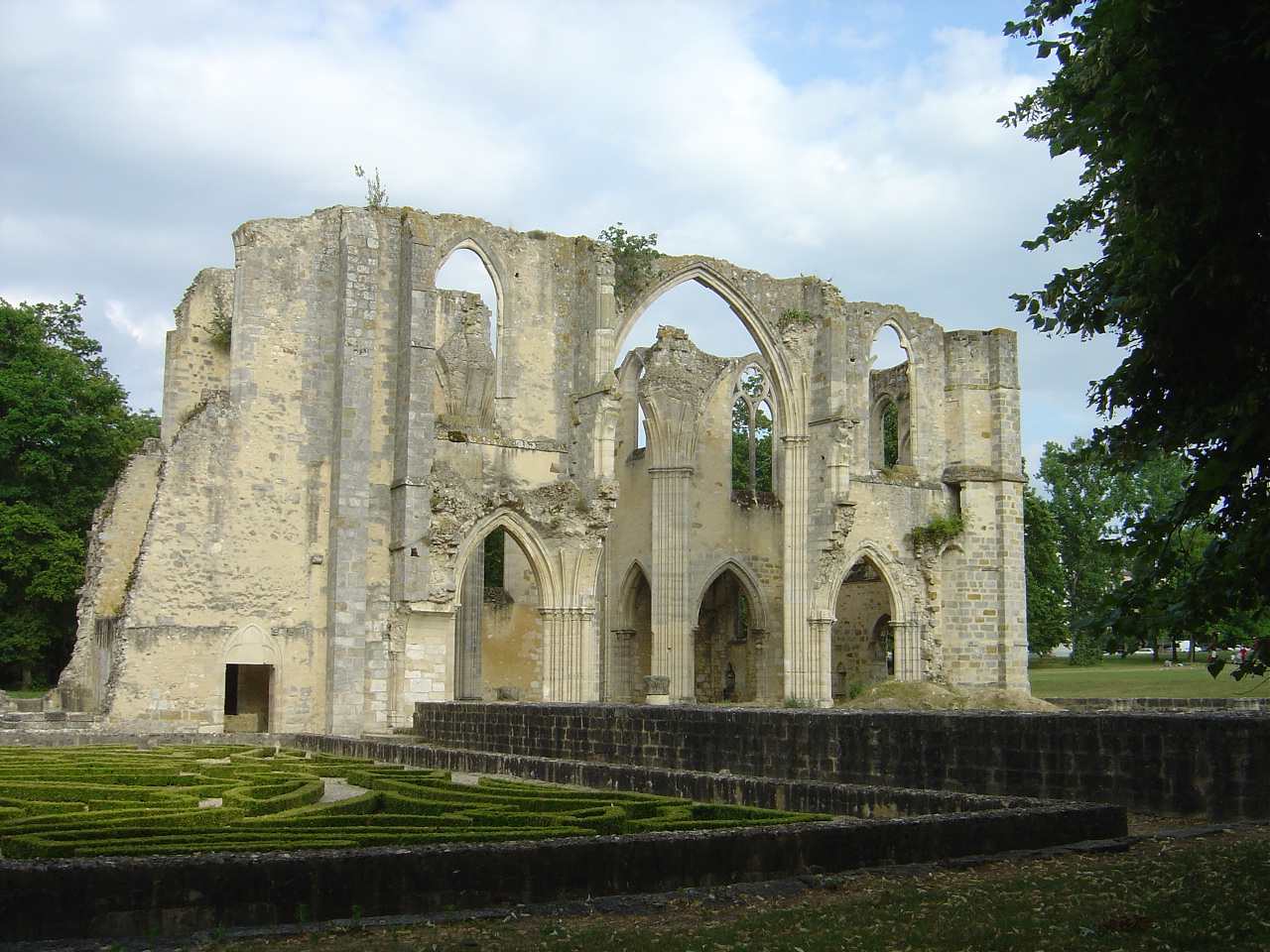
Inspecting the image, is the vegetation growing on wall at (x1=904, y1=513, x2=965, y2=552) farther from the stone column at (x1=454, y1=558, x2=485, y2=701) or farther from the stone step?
the stone step

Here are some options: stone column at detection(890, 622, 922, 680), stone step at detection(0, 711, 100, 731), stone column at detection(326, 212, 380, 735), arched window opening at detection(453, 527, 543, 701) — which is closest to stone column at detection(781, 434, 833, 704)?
stone column at detection(890, 622, 922, 680)

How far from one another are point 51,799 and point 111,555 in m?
12.5

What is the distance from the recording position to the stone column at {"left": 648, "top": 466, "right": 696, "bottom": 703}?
26234mm

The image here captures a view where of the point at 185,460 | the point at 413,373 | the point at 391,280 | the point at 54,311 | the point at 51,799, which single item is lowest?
the point at 51,799

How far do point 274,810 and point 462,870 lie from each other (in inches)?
158

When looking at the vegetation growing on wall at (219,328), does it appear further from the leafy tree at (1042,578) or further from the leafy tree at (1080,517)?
the leafy tree at (1080,517)

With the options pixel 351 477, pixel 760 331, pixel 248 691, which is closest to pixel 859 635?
pixel 760 331

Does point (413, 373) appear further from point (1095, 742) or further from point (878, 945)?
point (878, 945)

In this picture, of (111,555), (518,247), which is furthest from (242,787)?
(518,247)

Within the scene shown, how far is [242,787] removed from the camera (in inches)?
412

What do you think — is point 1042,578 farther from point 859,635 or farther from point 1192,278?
point 1192,278

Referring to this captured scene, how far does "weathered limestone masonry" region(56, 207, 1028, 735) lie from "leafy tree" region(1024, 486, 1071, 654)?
10555 millimetres

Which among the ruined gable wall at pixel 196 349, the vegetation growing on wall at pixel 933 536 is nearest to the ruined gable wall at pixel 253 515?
the ruined gable wall at pixel 196 349

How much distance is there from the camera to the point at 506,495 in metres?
22.5
